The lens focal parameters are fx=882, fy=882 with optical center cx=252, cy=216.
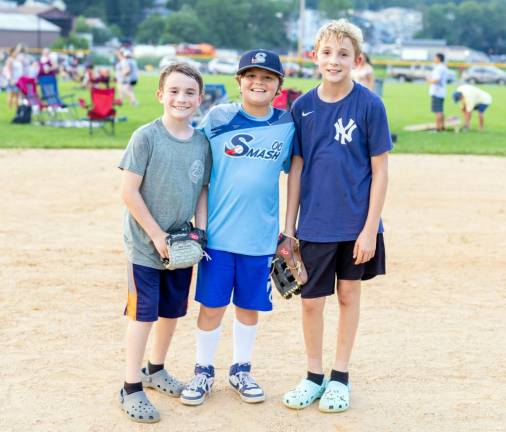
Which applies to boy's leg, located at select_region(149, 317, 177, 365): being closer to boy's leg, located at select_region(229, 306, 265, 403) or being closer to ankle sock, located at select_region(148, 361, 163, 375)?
ankle sock, located at select_region(148, 361, 163, 375)

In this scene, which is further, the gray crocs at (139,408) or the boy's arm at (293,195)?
the boy's arm at (293,195)

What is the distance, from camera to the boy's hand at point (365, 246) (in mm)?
4234

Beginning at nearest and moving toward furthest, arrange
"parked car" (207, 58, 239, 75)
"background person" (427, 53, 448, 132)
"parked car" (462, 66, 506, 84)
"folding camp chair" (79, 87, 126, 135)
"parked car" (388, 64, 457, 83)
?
"folding camp chair" (79, 87, 126, 135) → "background person" (427, 53, 448, 132) → "parked car" (462, 66, 506, 84) → "parked car" (388, 64, 457, 83) → "parked car" (207, 58, 239, 75)

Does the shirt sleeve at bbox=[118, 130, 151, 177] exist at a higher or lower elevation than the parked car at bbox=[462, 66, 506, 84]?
higher

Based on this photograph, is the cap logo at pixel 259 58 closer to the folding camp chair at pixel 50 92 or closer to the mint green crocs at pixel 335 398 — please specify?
the mint green crocs at pixel 335 398

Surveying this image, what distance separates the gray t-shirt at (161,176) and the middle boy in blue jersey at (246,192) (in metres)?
0.13

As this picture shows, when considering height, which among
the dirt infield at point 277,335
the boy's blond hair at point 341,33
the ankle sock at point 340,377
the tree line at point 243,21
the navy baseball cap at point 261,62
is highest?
the tree line at point 243,21

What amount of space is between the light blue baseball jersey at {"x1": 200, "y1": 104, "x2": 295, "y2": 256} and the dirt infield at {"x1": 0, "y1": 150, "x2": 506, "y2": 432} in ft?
2.79

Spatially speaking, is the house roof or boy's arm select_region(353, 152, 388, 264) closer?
boy's arm select_region(353, 152, 388, 264)

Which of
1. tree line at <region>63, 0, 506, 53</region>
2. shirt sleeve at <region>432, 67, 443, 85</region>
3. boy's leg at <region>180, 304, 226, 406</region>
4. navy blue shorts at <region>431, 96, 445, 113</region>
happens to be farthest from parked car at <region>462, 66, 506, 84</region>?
tree line at <region>63, 0, 506, 53</region>

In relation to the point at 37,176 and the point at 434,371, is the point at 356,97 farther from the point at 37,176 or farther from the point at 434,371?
the point at 37,176

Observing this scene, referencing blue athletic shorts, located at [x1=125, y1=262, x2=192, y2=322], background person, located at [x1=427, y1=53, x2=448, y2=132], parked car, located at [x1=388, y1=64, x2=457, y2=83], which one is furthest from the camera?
parked car, located at [x1=388, y1=64, x2=457, y2=83]

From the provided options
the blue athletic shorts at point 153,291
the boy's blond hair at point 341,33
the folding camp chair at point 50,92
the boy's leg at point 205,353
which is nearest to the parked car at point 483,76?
the folding camp chair at point 50,92

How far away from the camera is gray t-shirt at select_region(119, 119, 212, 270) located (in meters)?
4.15
